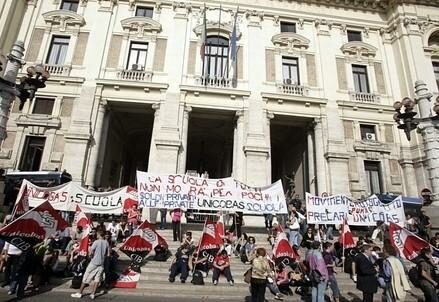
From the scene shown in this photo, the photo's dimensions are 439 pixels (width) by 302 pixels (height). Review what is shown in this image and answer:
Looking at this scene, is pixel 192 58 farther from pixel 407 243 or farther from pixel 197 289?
pixel 407 243

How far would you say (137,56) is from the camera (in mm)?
18875

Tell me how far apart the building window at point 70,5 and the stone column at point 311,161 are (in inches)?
688

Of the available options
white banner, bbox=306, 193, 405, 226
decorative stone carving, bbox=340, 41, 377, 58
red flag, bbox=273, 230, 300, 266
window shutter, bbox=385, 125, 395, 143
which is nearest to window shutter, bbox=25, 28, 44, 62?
white banner, bbox=306, 193, 405, 226

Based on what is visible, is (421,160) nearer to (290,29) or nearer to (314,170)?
(314,170)

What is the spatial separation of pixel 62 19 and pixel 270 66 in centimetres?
1365

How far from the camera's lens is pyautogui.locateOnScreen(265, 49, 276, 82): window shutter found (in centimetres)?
1908

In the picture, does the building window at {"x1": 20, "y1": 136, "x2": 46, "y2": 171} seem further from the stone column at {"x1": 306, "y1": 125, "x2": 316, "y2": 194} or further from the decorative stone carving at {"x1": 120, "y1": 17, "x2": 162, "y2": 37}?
the stone column at {"x1": 306, "y1": 125, "x2": 316, "y2": 194}

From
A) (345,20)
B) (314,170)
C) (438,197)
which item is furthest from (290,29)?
(438,197)

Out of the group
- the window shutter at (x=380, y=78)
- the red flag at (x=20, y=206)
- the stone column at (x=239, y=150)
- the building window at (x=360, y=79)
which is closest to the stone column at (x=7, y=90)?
the red flag at (x=20, y=206)

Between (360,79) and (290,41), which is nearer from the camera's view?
(290,41)


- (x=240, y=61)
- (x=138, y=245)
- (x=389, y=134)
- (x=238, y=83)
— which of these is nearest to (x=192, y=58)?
(x=240, y=61)

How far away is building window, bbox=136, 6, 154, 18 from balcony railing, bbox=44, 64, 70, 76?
20.3 ft

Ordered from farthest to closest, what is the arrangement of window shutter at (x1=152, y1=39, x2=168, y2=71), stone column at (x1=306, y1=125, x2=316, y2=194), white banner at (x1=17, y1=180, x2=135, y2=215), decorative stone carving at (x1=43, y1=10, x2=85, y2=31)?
decorative stone carving at (x1=43, y1=10, x2=85, y2=31), window shutter at (x1=152, y1=39, x2=168, y2=71), stone column at (x1=306, y1=125, x2=316, y2=194), white banner at (x1=17, y1=180, x2=135, y2=215)

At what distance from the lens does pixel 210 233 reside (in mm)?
8773
